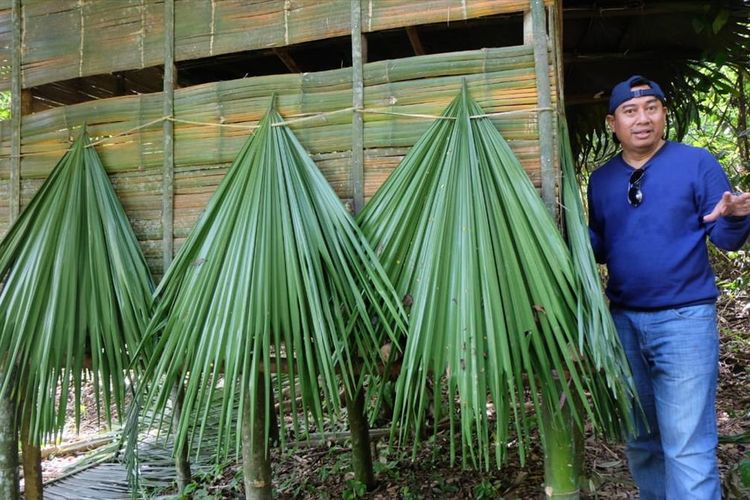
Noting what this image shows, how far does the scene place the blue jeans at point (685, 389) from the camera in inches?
77.5

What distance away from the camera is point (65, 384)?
7.43ft

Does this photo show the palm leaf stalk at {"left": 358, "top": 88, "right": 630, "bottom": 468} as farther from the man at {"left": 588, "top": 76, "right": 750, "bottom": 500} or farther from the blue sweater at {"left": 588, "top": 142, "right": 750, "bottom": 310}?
the blue sweater at {"left": 588, "top": 142, "right": 750, "bottom": 310}

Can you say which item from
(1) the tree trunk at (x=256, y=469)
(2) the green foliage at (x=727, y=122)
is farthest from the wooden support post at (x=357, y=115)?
(2) the green foliage at (x=727, y=122)

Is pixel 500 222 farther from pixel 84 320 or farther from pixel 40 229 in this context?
pixel 40 229

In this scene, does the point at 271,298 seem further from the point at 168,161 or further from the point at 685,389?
the point at 685,389

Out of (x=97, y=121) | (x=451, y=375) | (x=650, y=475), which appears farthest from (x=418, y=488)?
(x=97, y=121)


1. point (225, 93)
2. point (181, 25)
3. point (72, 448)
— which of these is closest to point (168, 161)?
point (225, 93)

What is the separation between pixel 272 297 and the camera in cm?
199

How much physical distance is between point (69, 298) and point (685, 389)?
2.36 meters

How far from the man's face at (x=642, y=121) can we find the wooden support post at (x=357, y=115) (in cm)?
98

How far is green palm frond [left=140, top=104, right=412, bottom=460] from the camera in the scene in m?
1.91

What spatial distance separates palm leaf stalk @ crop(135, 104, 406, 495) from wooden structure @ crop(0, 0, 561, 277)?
0.23 meters

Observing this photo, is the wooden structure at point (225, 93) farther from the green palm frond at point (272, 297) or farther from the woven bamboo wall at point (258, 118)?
the green palm frond at point (272, 297)

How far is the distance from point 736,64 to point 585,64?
943 millimetres
